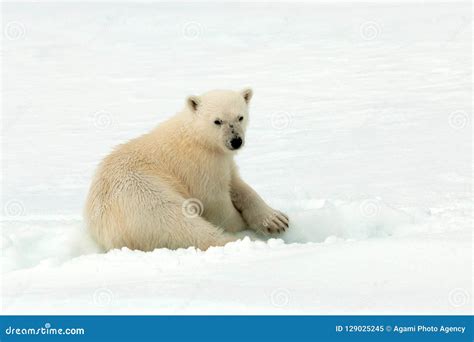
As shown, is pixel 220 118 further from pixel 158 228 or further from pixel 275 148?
pixel 275 148

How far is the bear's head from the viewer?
5.79 metres

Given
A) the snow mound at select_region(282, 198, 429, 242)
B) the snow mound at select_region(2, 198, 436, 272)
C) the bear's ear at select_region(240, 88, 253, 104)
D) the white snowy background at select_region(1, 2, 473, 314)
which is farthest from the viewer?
the bear's ear at select_region(240, 88, 253, 104)

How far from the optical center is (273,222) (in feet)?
20.0

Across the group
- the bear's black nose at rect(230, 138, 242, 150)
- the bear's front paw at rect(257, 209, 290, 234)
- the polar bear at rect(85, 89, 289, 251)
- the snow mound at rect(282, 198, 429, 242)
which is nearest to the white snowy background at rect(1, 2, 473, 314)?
the snow mound at rect(282, 198, 429, 242)

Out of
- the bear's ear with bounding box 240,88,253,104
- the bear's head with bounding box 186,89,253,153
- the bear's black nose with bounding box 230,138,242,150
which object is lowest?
the bear's black nose with bounding box 230,138,242,150

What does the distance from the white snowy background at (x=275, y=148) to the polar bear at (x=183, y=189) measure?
1.19 feet

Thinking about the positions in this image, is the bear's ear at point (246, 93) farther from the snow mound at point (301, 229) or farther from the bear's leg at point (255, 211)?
the snow mound at point (301, 229)

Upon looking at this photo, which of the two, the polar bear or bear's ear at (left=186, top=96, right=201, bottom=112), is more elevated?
bear's ear at (left=186, top=96, right=201, bottom=112)

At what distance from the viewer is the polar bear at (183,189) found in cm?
553

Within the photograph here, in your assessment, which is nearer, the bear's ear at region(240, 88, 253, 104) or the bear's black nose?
the bear's black nose

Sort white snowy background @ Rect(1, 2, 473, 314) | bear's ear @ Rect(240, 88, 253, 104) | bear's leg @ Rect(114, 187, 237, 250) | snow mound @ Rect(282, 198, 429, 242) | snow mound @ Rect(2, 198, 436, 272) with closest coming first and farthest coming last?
1. white snowy background @ Rect(1, 2, 473, 314)
2. bear's leg @ Rect(114, 187, 237, 250)
3. snow mound @ Rect(2, 198, 436, 272)
4. snow mound @ Rect(282, 198, 429, 242)
5. bear's ear @ Rect(240, 88, 253, 104)

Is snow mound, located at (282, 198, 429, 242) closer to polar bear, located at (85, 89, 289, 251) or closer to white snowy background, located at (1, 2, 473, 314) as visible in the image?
white snowy background, located at (1, 2, 473, 314)

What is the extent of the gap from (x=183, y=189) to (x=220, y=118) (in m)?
0.61

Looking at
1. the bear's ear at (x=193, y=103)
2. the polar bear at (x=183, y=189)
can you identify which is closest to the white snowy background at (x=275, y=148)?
the polar bear at (x=183, y=189)
